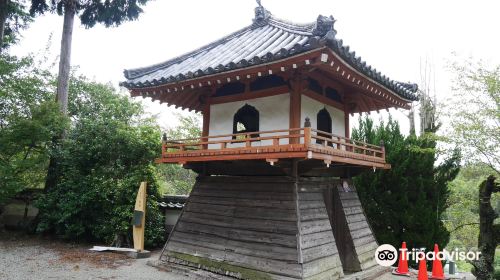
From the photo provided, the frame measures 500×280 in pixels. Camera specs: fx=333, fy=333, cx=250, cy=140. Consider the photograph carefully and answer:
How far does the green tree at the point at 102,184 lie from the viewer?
11891 mm

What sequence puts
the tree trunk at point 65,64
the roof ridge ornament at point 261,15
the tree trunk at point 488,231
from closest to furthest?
the tree trunk at point 488,231, the roof ridge ornament at point 261,15, the tree trunk at point 65,64

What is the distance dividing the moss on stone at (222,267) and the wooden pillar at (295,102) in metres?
3.04

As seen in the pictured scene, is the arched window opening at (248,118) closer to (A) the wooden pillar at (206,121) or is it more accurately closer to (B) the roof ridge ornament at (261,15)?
(A) the wooden pillar at (206,121)

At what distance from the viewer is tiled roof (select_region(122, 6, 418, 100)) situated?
6.09m

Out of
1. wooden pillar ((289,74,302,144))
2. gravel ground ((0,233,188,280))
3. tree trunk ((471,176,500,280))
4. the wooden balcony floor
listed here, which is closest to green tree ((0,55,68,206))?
gravel ground ((0,233,188,280))

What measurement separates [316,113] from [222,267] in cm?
446

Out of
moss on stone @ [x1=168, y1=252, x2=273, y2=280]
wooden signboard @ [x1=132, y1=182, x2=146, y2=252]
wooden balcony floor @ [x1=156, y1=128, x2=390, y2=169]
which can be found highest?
wooden balcony floor @ [x1=156, y1=128, x2=390, y2=169]

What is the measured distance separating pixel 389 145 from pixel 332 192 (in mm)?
4513

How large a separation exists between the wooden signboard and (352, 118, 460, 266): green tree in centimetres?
781

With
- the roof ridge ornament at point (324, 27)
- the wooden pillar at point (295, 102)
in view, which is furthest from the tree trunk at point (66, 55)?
the roof ridge ornament at point (324, 27)

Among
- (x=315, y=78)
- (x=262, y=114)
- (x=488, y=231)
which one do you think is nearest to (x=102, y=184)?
(x=262, y=114)

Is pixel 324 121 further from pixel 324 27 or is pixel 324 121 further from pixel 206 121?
pixel 324 27

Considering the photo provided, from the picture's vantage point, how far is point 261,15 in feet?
35.2

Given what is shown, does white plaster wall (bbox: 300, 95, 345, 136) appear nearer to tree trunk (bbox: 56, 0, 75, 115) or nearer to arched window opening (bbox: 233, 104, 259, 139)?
arched window opening (bbox: 233, 104, 259, 139)
